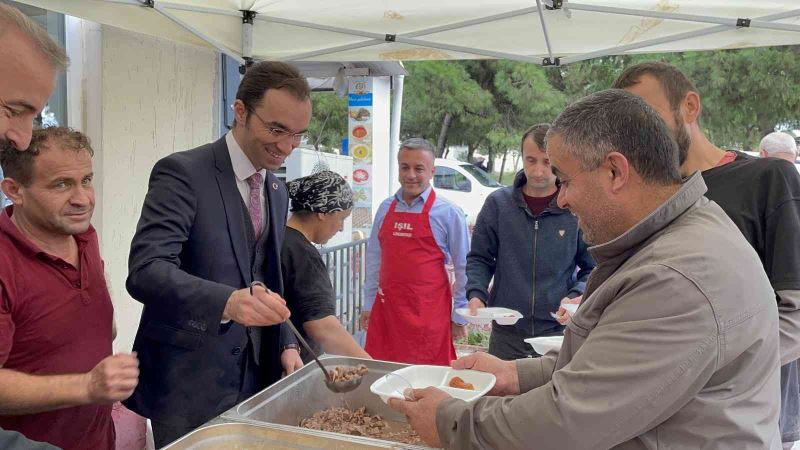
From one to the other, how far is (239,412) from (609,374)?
101 centimetres

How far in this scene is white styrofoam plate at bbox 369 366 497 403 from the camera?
1.58m

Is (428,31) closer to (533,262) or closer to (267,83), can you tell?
(533,262)

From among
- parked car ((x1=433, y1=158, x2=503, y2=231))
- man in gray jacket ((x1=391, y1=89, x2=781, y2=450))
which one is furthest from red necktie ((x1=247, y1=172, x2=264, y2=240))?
parked car ((x1=433, y1=158, x2=503, y2=231))

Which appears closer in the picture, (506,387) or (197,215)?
(506,387)

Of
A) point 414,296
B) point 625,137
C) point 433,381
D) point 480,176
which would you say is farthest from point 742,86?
point 625,137

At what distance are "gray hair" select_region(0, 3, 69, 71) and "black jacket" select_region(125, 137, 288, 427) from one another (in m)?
0.64

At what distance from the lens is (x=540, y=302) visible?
2.88 meters

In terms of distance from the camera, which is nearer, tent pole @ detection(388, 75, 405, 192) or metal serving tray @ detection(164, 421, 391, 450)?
metal serving tray @ detection(164, 421, 391, 450)

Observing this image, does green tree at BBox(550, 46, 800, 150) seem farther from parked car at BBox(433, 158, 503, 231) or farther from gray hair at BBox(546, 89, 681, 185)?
gray hair at BBox(546, 89, 681, 185)

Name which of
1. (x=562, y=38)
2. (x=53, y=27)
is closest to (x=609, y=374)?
(x=562, y=38)

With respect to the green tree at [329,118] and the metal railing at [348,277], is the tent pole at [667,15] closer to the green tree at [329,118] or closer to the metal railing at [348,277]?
the metal railing at [348,277]

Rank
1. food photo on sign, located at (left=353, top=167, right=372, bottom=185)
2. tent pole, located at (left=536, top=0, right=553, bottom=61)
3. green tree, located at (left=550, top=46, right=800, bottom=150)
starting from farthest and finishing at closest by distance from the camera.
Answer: green tree, located at (left=550, top=46, right=800, bottom=150)
food photo on sign, located at (left=353, top=167, right=372, bottom=185)
tent pole, located at (left=536, top=0, right=553, bottom=61)

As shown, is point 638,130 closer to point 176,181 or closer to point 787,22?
point 176,181

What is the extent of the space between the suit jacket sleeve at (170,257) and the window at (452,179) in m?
8.78
